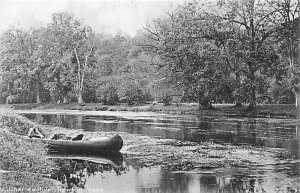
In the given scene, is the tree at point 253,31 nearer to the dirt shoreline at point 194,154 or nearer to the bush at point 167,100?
the bush at point 167,100

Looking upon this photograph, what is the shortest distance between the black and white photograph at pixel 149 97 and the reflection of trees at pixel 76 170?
4 centimetres

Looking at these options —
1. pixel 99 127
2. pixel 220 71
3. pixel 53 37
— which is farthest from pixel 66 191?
pixel 53 37

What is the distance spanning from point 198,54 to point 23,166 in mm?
27261

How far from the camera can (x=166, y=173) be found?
13.2m

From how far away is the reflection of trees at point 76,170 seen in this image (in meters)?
12.3

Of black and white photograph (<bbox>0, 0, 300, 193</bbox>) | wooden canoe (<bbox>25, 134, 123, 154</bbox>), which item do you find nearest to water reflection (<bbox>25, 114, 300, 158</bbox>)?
black and white photograph (<bbox>0, 0, 300, 193</bbox>)

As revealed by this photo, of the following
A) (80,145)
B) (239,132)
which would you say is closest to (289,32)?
(239,132)

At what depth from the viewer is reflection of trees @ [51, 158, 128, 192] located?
12.3 metres

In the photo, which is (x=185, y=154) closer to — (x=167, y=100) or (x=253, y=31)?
(x=253, y=31)

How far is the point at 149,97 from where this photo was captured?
54.7m

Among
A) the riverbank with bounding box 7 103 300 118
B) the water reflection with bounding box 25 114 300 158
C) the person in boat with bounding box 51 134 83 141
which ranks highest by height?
the riverbank with bounding box 7 103 300 118

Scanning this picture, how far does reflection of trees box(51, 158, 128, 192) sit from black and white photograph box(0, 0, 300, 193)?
35 mm

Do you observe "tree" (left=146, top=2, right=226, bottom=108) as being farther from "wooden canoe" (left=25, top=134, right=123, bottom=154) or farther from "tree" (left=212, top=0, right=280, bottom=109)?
"wooden canoe" (left=25, top=134, right=123, bottom=154)

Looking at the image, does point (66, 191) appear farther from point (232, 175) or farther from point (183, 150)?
point (183, 150)
